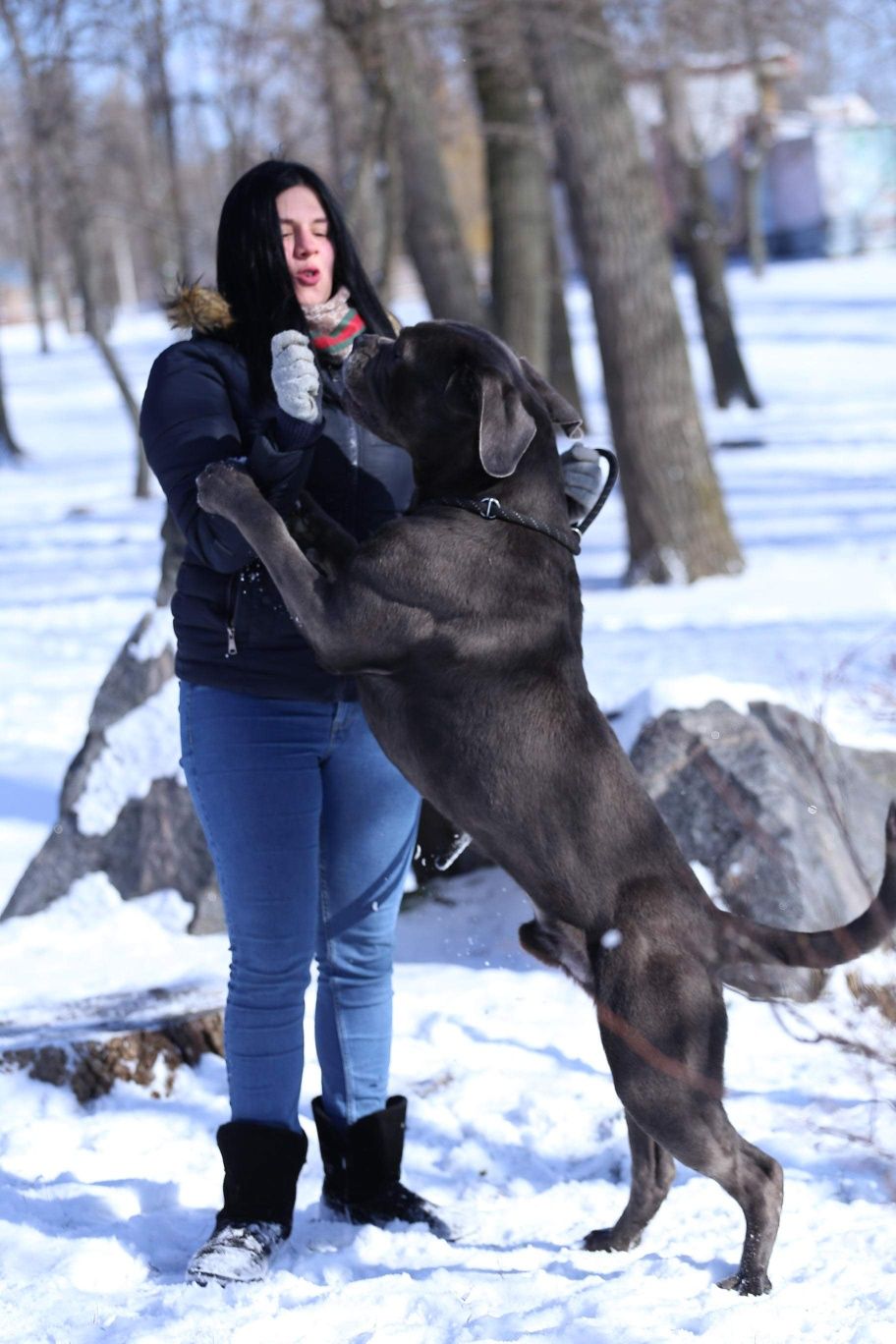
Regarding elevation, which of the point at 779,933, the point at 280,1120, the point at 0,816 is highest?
the point at 779,933

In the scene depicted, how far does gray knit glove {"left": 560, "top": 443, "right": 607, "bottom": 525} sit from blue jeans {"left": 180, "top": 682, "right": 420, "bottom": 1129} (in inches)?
25.4

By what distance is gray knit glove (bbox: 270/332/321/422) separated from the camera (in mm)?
2848

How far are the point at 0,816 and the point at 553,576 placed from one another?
13.5 ft

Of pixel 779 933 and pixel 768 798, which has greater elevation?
pixel 779 933

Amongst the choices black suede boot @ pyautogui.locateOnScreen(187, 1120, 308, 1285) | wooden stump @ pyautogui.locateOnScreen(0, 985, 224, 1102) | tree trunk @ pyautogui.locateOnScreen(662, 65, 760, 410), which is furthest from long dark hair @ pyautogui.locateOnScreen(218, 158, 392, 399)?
tree trunk @ pyautogui.locateOnScreen(662, 65, 760, 410)

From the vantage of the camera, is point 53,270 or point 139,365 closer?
point 139,365

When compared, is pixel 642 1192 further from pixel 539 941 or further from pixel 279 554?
pixel 279 554

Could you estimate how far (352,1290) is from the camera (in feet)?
10.0

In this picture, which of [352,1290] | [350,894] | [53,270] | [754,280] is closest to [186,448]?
[350,894]

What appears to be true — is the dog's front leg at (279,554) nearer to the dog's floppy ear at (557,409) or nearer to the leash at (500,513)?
the leash at (500,513)

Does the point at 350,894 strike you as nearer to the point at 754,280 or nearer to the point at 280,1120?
the point at 280,1120

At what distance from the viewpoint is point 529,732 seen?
3.05 meters

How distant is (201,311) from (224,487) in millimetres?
448

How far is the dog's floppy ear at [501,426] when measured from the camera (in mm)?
3031
